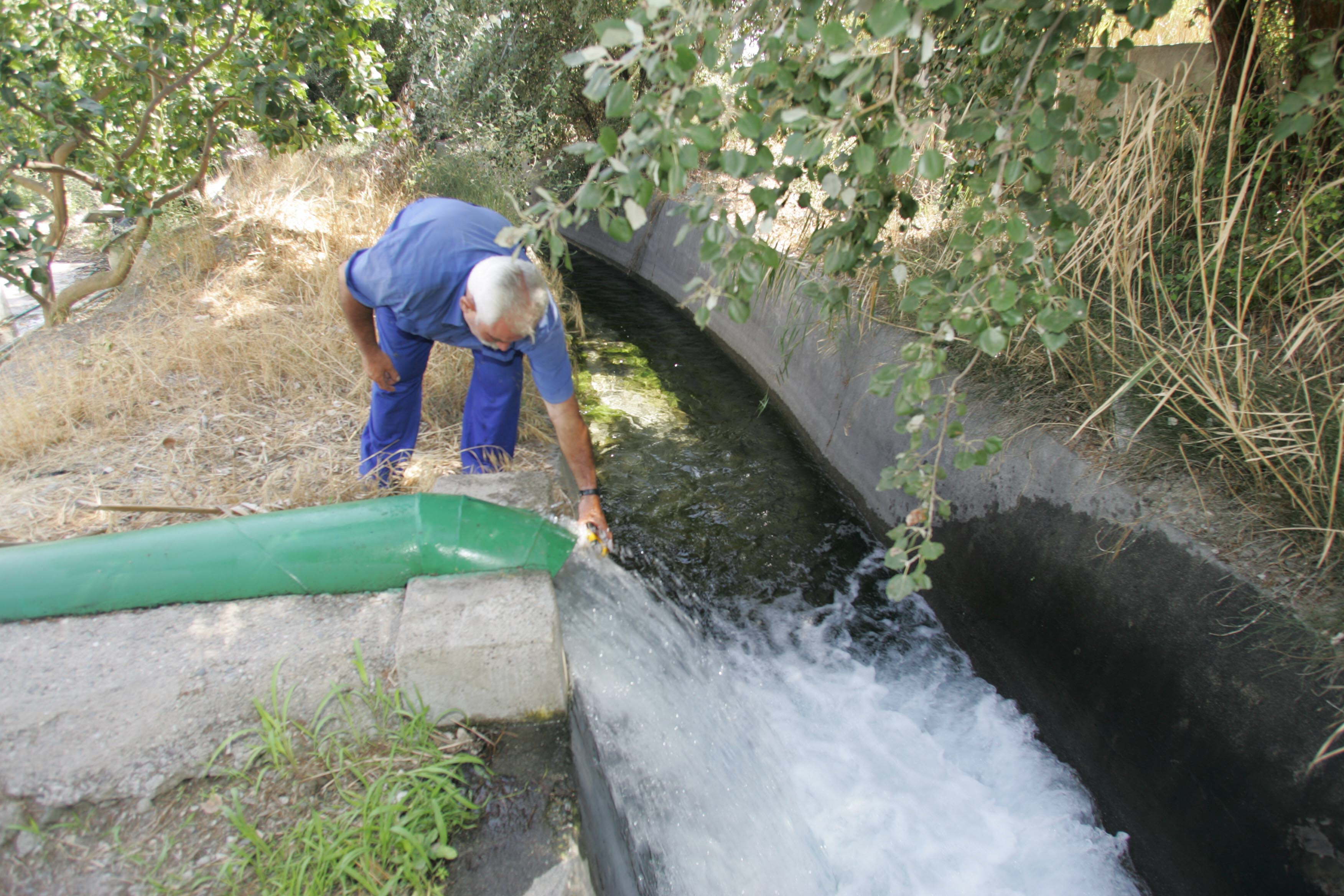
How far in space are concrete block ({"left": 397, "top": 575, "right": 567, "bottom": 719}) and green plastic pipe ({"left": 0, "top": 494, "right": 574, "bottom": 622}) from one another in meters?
0.18

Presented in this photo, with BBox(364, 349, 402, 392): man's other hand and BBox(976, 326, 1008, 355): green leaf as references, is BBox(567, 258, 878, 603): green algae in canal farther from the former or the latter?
BBox(976, 326, 1008, 355): green leaf

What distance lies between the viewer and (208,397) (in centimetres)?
363

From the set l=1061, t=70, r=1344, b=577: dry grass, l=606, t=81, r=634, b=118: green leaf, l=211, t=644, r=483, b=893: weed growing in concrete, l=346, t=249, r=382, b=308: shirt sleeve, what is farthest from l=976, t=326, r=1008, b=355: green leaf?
l=346, t=249, r=382, b=308: shirt sleeve

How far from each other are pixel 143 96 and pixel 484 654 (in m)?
4.28

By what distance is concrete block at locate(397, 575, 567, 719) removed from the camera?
182 centimetres

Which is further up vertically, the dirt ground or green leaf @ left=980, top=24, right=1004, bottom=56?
green leaf @ left=980, top=24, right=1004, bottom=56

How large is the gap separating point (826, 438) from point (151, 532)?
11.1 ft

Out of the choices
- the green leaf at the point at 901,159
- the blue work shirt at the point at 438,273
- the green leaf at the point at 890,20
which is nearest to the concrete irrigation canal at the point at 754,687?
the blue work shirt at the point at 438,273

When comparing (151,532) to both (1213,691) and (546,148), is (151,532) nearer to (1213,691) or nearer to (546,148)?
(1213,691)

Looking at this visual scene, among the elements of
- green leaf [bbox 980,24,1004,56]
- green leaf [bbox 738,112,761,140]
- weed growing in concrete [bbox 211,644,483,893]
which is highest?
green leaf [bbox 980,24,1004,56]

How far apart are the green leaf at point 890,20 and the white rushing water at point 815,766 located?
2016mm

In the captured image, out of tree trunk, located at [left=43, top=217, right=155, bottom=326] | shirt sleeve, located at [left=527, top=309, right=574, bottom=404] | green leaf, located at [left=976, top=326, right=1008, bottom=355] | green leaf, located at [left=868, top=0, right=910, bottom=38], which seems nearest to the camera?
green leaf, located at [left=868, top=0, right=910, bottom=38]

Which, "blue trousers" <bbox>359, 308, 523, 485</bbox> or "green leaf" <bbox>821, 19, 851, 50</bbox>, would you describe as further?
"blue trousers" <bbox>359, 308, 523, 485</bbox>

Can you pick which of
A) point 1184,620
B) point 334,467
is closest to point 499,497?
point 334,467
